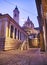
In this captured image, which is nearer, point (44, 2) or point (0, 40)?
point (44, 2)

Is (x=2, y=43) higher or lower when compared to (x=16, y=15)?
lower

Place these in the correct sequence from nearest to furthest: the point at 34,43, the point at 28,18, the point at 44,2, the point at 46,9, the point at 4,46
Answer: the point at 44,2, the point at 46,9, the point at 4,46, the point at 34,43, the point at 28,18

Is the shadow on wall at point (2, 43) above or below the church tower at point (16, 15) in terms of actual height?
below

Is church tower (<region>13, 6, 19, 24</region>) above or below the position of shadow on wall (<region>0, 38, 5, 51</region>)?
above

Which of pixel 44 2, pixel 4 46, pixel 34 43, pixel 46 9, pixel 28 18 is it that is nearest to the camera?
pixel 44 2

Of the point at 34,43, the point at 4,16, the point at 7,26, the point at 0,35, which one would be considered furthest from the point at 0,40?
the point at 34,43

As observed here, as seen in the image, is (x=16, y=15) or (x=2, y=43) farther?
(x=16, y=15)

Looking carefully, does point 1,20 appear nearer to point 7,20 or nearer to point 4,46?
point 7,20

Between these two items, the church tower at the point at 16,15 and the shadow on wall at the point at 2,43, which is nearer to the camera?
the shadow on wall at the point at 2,43

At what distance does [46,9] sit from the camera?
18.2 ft

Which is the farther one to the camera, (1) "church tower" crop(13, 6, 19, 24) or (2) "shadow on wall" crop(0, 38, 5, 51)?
(1) "church tower" crop(13, 6, 19, 24)

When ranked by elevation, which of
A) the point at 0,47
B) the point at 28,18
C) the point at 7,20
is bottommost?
the point at 0,47

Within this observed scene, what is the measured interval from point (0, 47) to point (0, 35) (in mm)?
1479

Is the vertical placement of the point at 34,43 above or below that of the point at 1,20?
below
